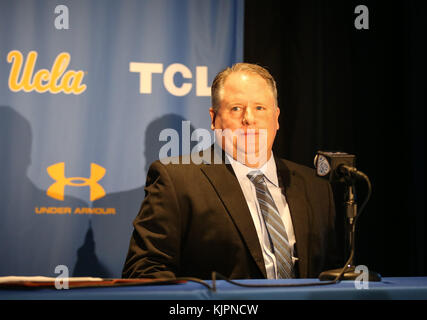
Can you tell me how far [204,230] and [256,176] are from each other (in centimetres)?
37

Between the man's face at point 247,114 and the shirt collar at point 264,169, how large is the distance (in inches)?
1.3

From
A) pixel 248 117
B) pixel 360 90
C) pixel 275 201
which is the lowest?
pixel 275 201

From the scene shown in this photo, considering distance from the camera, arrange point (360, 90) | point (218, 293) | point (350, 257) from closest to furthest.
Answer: point (218, 293) → point (350, 257) → point (360, 90)

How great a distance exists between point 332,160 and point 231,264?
0.69m

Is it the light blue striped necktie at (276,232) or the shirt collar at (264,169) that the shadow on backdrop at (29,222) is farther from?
the light blue striped necktie at (276,232)

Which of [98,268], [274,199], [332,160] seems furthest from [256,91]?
[98,268]

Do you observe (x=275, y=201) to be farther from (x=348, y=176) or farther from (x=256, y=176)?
(x=348, y=176)

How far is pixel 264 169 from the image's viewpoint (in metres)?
2.19

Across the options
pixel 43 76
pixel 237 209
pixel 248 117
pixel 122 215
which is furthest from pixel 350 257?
pixel 43 76

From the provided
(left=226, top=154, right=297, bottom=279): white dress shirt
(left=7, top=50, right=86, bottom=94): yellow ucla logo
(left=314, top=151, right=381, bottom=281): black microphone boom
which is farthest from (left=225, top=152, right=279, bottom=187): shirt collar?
(left=7, top=50, right=86, bottom=94): yellow ucla logo

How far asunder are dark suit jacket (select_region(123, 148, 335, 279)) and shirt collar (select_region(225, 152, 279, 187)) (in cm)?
5

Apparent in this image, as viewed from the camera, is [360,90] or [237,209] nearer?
[237,209]

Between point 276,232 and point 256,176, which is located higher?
point 256,176

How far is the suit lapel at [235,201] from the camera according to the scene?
1.87m
